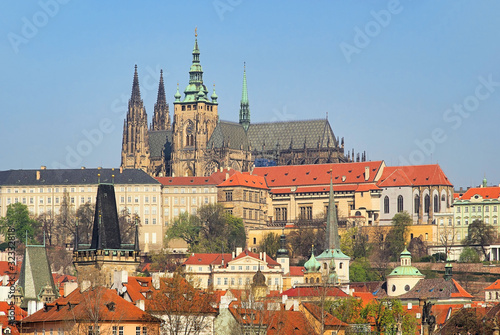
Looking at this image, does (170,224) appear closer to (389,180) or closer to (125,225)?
(125,225)

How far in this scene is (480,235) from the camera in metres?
158

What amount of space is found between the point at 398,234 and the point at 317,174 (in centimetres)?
2267

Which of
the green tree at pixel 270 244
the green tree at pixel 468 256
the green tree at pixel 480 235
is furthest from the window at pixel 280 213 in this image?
the green tree at pixel 468 256

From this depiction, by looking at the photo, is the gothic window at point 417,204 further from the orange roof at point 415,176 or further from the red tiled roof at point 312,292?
the red tiled roof at point 312,292

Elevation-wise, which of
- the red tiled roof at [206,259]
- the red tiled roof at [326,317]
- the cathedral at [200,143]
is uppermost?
the cathedral at [200,143]

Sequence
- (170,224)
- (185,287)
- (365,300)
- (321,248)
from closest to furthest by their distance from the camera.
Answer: (185,287) < (365,300) < (321,248) < (170,224)

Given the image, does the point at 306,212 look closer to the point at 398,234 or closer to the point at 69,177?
the point at 398,234

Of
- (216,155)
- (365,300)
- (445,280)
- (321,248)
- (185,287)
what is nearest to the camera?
(185,287)

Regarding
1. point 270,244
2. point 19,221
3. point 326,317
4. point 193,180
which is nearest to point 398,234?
point 270,244

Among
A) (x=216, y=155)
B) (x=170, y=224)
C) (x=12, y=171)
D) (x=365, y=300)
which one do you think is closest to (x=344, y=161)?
(x=216, y=155)

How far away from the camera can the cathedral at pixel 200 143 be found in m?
186

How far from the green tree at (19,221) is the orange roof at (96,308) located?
98.2 meters

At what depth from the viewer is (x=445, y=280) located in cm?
12325

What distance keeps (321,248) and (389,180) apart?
66.5 feet
